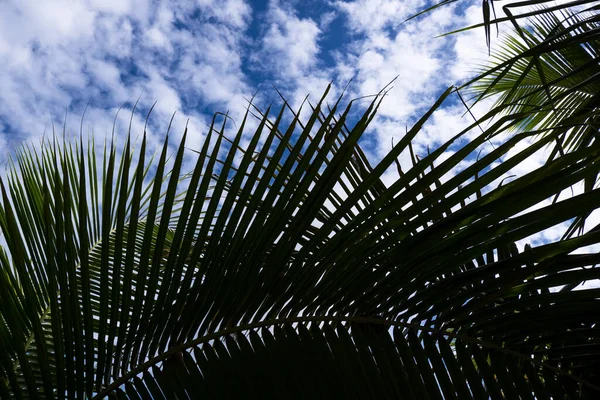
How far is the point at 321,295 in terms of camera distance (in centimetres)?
95

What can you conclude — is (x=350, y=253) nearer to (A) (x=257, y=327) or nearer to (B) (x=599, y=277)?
(A) (x=257, y=327)

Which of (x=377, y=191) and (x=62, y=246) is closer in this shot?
(x=62, y=246)

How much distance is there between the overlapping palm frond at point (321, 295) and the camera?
871 millimetres

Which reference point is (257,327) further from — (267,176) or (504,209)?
(504,209)

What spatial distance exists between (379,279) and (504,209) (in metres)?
0.24

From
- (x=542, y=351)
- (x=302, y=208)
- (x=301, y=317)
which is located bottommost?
(x=542, y=351)

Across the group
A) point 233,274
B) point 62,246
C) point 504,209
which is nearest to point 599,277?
point 504,209

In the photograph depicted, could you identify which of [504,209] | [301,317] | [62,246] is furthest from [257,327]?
[504,209]

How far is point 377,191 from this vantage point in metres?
1.12

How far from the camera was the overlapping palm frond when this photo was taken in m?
0.87

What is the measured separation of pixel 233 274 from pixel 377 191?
38 cm

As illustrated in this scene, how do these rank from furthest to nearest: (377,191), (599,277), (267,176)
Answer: (377,191)
(267,176)
(599,277)

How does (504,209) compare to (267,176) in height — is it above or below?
below

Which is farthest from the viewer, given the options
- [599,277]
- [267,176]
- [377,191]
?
[377,191]
